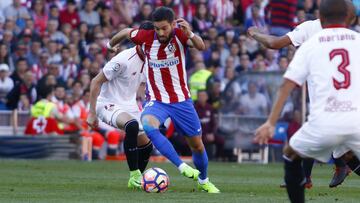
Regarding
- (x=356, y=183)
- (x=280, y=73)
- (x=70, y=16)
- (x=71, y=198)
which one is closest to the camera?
(x=71, y=198)

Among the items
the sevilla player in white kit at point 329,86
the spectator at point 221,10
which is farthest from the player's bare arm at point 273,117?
the spectator at point 221,10

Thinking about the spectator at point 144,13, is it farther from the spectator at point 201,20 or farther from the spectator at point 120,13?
the spectator at point 201,20

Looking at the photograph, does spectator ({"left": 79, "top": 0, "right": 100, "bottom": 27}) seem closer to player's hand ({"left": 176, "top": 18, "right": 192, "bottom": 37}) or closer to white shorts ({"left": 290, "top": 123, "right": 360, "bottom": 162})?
player's hand ({"left": 176, "top": 18, "right": 192, "bottom": 37})

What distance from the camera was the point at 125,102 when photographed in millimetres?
14727

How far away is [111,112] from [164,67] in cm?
159

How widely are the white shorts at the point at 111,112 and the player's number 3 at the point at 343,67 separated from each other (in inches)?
236

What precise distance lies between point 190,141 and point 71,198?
6.87ft

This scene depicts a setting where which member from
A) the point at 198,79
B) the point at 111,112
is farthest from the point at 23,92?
the point at 111,112

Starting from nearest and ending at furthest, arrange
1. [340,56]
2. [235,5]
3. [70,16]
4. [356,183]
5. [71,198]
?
[340,56] → [71,198] → [356,183] → [70,16] → [235,5]

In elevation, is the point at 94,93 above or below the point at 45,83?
above

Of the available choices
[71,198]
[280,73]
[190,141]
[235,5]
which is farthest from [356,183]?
[235,5]

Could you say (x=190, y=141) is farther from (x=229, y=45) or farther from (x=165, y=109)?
(x=229, y=45)

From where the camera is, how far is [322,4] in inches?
354

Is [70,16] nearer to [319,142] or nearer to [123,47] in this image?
[123,47]
